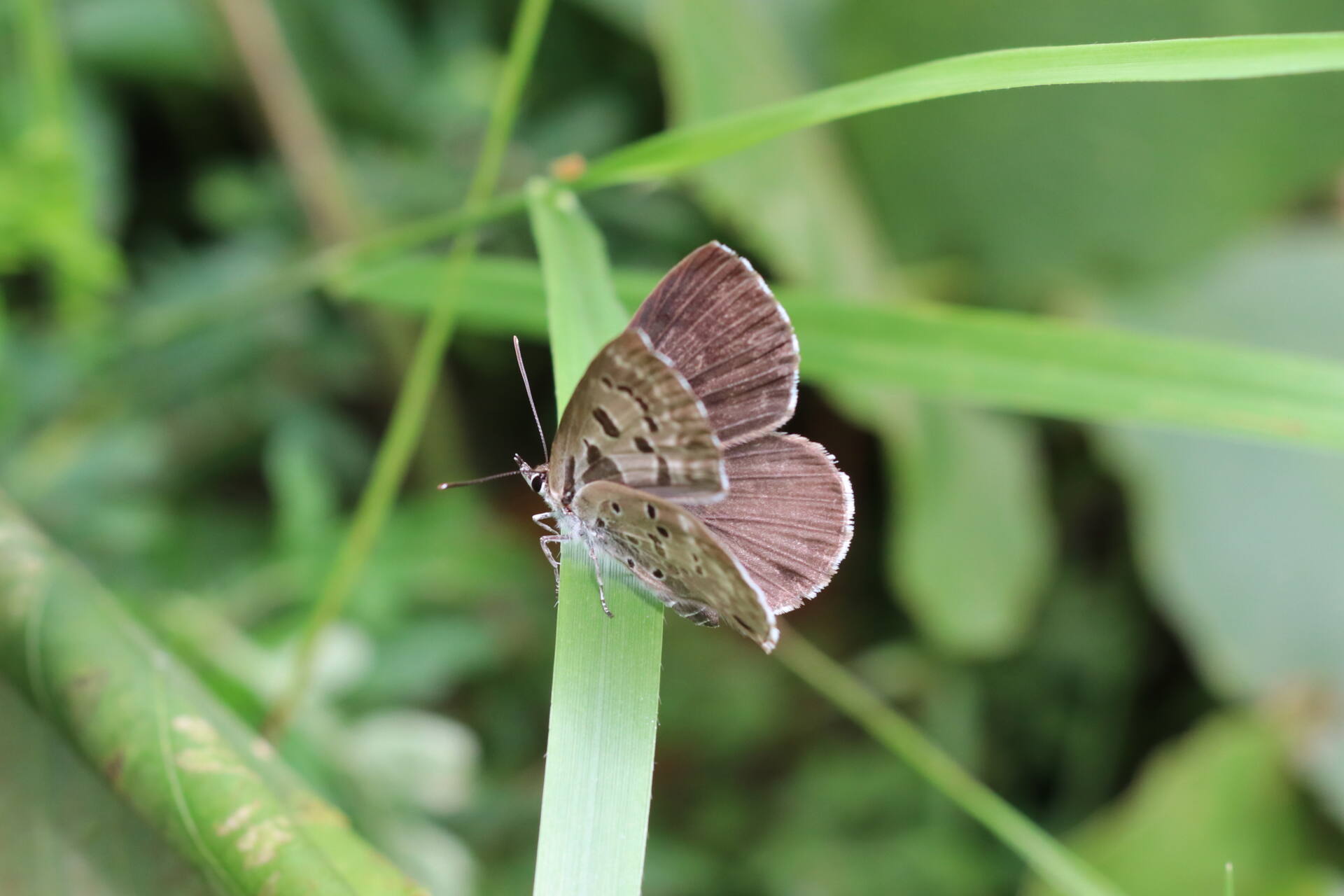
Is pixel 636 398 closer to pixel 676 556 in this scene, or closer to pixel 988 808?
pixel 676 556

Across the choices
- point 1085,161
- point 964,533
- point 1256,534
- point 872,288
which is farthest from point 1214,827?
point 1085,161

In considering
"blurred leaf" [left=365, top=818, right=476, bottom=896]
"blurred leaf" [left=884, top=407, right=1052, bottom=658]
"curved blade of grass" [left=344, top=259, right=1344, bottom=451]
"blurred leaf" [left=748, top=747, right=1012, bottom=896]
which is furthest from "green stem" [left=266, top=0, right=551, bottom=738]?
"blurred leaf" [left=748, top=747, right=1012, bottom=896]

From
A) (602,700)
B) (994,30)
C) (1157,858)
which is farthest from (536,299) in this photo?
(1157,858)

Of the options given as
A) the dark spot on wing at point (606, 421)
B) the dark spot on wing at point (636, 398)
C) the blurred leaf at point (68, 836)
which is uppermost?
the dark spot on wing at point (606, 421)

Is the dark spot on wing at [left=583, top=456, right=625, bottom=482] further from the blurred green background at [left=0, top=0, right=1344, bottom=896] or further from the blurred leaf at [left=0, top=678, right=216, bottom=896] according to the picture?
the blurred green background at [left=0, top=0, right=1344, bottom=896]

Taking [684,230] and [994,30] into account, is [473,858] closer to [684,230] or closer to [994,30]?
[684,230]

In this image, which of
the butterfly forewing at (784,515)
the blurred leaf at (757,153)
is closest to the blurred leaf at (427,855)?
the butterfly forewing at (784,515)

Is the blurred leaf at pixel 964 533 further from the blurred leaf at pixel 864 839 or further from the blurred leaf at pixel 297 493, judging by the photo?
the blurred leaf at pixel 297 493
